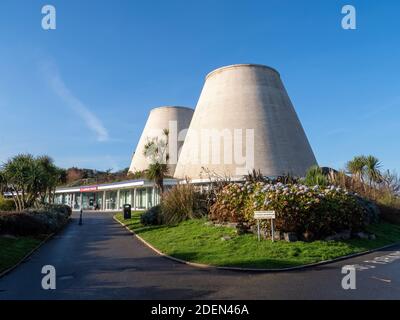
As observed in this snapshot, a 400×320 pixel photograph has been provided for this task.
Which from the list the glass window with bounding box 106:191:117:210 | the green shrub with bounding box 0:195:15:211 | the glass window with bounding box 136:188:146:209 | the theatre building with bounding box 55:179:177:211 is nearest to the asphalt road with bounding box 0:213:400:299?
the green shrub with bounding box 0:195:15:211

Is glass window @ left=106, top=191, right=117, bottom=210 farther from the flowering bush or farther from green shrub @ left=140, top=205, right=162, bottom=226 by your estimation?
the flowering bush

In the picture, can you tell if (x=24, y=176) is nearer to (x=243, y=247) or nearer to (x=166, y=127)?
(x=243, y=247)

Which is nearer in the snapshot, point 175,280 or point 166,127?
point 175,280

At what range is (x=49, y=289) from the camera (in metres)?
7.59

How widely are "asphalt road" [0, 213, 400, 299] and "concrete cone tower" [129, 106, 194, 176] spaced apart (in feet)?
119

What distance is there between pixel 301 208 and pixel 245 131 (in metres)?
17.3

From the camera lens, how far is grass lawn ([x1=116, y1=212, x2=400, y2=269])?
10.2 metres

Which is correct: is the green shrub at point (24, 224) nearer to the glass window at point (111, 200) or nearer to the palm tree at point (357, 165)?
the palm tree at point (357, 165)

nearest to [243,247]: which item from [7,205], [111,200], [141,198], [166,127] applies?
[7,205]

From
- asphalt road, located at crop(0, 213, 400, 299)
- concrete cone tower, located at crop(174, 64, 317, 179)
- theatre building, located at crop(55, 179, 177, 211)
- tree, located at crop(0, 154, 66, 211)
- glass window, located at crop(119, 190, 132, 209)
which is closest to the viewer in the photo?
asphalt road, located at crop(0, 213, 400, 299)

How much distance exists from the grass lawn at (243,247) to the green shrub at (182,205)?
1.67m

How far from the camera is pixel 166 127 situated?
48156mm
